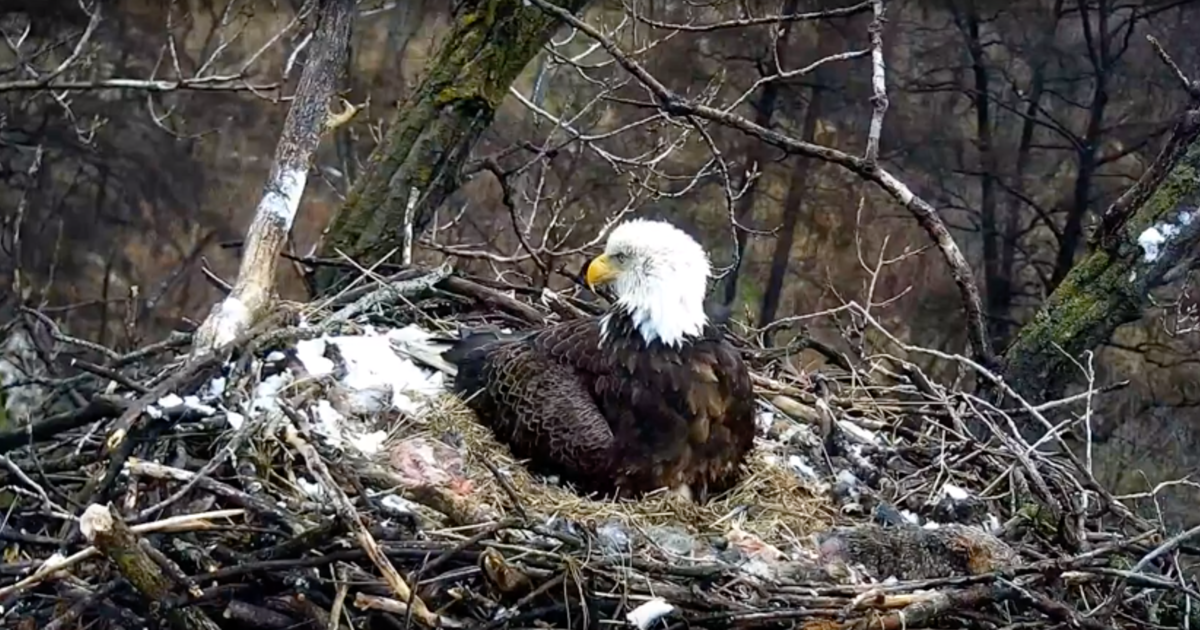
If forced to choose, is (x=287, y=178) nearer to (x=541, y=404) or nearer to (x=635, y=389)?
(x=541, y=404)

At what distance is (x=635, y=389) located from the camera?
3.77 m

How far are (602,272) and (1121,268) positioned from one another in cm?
155

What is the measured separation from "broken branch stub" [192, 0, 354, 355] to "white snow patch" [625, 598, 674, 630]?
4.98 feet

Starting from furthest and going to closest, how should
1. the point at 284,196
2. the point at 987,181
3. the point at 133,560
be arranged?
the point at 987,181, the point at 284,196, the point at 133,560

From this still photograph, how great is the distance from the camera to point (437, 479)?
3.64m

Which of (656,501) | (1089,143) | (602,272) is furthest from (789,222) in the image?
(656,501)

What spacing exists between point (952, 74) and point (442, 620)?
5870 millimetres

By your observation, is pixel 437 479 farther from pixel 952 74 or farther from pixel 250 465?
pixel 952 74

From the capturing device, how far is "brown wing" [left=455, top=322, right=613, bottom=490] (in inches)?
146

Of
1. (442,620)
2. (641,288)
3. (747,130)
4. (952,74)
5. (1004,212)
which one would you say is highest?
(952,74)

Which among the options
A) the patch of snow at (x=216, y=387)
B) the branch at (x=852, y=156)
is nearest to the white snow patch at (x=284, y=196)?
the patch of snow at (x=216, y=387)

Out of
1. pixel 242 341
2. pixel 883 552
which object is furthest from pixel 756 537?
pixel 242 341

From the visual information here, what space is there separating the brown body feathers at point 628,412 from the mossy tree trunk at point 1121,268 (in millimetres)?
1026

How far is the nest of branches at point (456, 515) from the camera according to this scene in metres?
2.81
